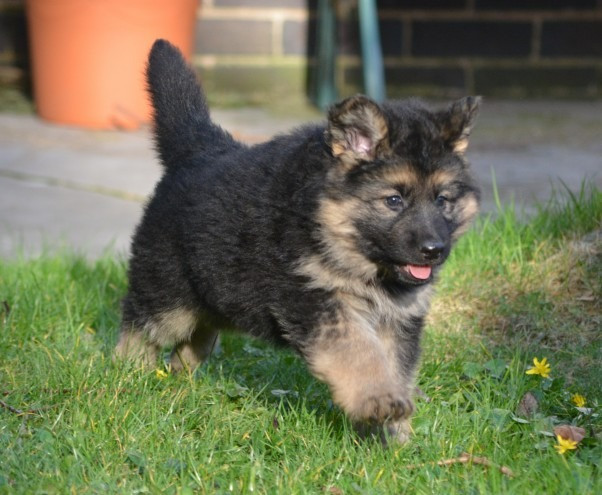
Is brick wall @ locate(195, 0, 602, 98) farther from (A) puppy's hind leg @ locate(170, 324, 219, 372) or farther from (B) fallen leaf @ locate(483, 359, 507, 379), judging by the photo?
(B) fallen leaf @ locate(483, 359, 507, 379)

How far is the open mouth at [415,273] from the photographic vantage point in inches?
128

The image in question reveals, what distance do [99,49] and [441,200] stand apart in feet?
16.5

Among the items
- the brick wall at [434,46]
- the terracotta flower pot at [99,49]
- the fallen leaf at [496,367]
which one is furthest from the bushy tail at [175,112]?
the brick wall at [434,46]

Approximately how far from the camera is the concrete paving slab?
5785 millimetres

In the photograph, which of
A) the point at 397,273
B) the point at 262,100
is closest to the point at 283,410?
the point at 397,273

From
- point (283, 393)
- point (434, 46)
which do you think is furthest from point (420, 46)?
point (283, 393)

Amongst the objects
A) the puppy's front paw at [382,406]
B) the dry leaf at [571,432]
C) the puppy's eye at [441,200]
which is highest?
the puppy's eye at [441,200]

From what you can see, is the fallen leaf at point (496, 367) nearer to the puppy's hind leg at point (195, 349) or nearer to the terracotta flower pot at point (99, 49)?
the puppy's hind leg at point (195, 349)

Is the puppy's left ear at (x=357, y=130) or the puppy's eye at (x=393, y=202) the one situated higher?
the puppy's left ear at (x=357, y=130)

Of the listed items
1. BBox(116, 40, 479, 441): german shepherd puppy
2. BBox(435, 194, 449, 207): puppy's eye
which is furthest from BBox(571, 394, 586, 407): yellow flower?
BBox(435, 194, 449, 207): puppy's eye

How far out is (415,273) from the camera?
3254 mm

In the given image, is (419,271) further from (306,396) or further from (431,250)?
(306,396)

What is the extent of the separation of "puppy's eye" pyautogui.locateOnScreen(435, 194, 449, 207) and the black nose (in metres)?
0.17

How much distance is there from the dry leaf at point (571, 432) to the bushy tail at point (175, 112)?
5.24ft
